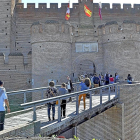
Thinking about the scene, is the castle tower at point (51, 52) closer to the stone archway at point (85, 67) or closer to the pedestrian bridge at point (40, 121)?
the stone archway at point (85, 67)

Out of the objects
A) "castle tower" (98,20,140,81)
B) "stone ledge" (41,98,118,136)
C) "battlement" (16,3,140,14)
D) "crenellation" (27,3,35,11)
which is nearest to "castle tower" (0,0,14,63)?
"battlement" (16,3,140,14)

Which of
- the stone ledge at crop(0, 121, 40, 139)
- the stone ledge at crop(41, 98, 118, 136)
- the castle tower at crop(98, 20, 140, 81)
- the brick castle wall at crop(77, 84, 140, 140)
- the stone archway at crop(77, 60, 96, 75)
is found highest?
the castle tower at crop(98, 20, 140, 81)

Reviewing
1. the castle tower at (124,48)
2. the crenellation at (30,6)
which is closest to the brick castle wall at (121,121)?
the castle tower at (124,48)

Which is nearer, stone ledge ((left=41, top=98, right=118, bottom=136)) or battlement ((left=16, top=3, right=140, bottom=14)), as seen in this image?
stone ledge ((left=41, top=98, right=118, bottom=136))

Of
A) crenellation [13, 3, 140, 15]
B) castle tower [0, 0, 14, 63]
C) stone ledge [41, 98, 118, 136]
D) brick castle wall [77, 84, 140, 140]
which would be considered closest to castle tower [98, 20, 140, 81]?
brick castle wall [77, 84, 140, 140]

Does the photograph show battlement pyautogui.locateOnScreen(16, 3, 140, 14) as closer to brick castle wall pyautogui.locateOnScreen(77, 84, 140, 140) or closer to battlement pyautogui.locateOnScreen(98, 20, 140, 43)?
battlement pyautogui.locateOnScreen(98, 20, 140, 43)

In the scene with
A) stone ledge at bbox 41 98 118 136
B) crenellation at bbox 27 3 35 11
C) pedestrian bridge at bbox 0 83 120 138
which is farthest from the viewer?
crenellation at bbox 27 3 35 11

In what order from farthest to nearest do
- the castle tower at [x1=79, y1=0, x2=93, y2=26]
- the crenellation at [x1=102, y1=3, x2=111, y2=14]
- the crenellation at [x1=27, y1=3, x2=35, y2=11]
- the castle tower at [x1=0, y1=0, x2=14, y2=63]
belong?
the crenellation at [x1=102, y1=3, x2=111, y2=14], the crenellation at [x1=27, y1=3, x2=35, y2=11], the castle tower at [x1=79, y1=0, x2=93, y2=26], the castle tower at [x1=0, y1=0, x2=14, y2=63]

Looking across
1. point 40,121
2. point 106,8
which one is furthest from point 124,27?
point 40,121

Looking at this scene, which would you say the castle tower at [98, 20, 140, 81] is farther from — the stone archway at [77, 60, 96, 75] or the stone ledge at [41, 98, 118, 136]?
the stone ledge at [41, 98, 118, 136]

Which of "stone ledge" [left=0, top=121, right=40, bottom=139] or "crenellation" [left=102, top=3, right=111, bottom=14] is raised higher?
"crenellation" [left=102, top=3, right=111, bottom=14]

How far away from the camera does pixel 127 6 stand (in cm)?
2592

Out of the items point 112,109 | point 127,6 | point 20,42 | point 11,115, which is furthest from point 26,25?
point 11,115

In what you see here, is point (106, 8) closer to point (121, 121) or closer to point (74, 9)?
point (74, 9)
